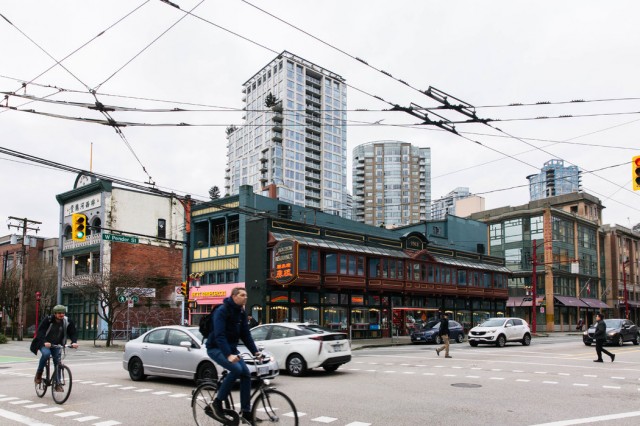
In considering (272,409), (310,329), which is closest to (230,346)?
(272,409)

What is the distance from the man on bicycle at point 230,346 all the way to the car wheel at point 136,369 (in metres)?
7.36

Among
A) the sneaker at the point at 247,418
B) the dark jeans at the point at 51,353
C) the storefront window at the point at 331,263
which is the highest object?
the storefront window at the point at 331,263

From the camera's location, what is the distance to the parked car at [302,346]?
1548 cm

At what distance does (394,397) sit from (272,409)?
4.86 metres

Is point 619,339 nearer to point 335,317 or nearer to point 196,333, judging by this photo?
point 335,317

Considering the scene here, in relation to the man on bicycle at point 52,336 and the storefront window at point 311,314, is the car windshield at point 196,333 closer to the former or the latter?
the man on bicycle at point 52,336

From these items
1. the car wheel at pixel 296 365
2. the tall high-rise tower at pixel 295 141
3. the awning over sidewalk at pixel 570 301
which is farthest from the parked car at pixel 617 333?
the tall high-rise tower at pixel 295 141

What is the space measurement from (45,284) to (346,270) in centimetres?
3080

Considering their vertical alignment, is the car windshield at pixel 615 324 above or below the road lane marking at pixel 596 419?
below

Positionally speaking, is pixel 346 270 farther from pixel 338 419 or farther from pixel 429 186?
pixel 429 186

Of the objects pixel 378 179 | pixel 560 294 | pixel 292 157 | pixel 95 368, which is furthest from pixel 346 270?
pixel 378 179

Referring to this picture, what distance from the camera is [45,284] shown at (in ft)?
176

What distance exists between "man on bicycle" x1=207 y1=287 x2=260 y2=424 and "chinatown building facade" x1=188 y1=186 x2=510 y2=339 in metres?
23.8

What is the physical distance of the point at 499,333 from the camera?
29250 mm
